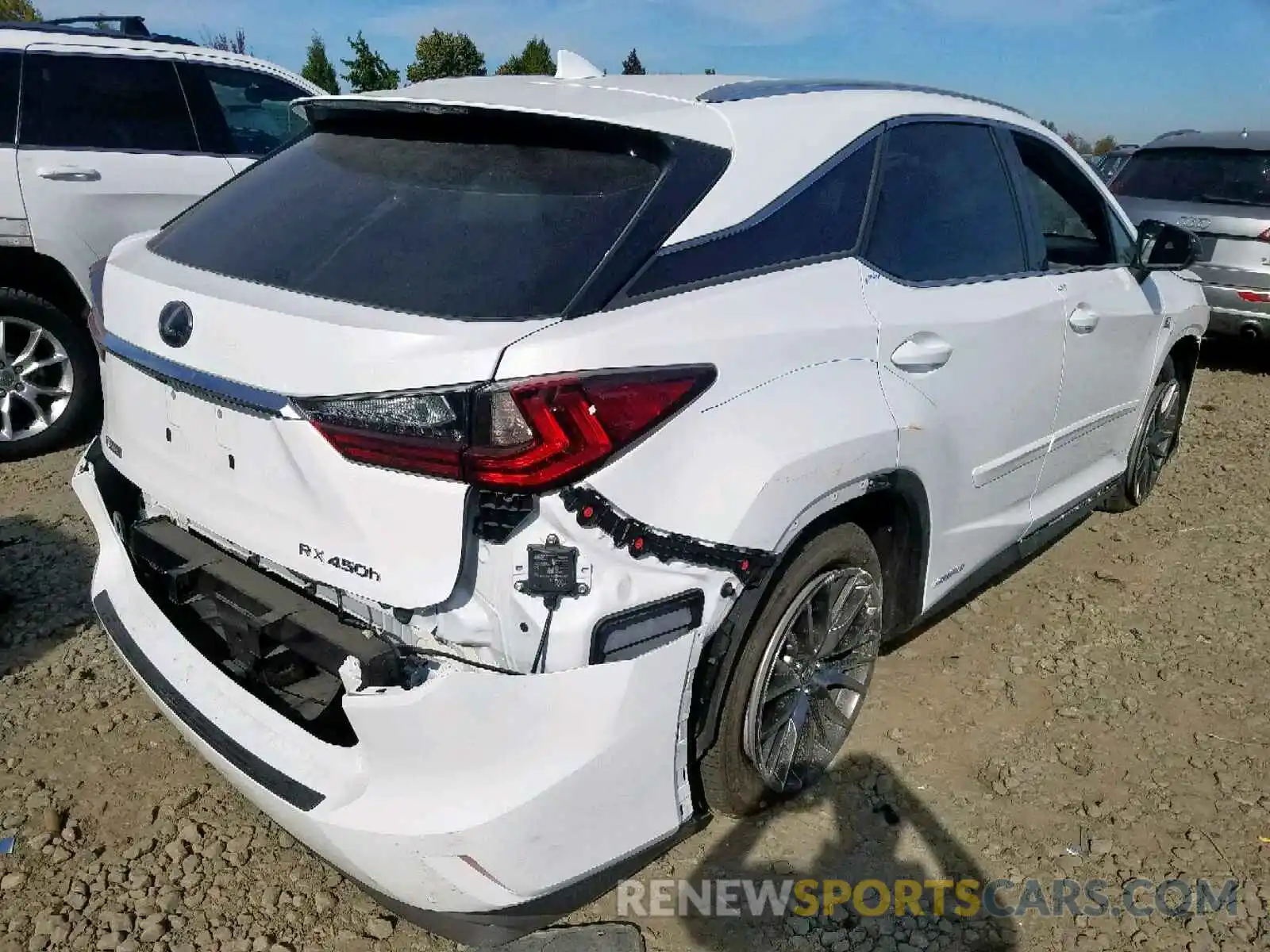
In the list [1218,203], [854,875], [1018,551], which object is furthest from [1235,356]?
[854,875]

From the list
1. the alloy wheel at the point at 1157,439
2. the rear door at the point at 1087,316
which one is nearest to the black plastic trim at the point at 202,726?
the rear door at the point at 1087,316

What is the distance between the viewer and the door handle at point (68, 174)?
468 cm

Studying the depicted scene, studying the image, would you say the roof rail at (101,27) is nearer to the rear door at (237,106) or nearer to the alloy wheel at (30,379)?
the rear door at (237,106)

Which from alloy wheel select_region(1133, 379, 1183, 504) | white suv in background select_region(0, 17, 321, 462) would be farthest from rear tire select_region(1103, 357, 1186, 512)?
white suv in background select_region(0, 17, 321, 462)

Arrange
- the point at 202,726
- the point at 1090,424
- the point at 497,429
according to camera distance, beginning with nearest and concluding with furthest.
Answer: the point at 497,429, the point at 202,726, the point at 1090,424

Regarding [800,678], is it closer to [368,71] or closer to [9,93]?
[9,93]

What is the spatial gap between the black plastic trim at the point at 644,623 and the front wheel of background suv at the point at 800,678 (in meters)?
0.31

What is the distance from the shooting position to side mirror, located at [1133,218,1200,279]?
12.5ft

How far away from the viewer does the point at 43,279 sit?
477 cm

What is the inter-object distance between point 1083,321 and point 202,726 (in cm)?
296

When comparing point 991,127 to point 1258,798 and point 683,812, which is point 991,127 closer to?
point 1258,798

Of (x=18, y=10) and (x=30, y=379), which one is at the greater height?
(x=30, y=379)

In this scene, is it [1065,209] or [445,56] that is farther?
[445,56]

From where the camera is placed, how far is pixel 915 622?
2.95 meters
